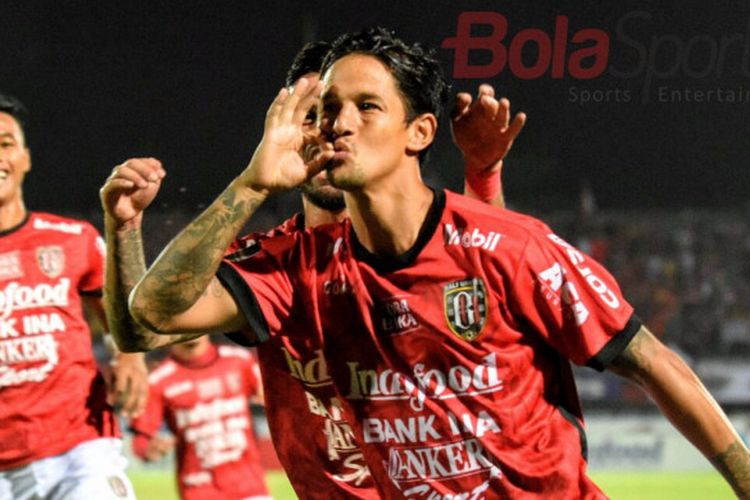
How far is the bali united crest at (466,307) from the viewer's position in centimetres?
318

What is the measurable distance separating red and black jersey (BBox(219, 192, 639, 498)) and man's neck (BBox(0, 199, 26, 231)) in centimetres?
246

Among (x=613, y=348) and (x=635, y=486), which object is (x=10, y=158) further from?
(x=635, y=486)

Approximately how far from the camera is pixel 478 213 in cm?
329

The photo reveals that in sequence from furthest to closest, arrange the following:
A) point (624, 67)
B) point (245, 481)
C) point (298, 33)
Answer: point (298, 33) < point (624, 67) < point (245, 481)

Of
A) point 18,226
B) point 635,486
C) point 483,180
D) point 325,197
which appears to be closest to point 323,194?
point 325,197

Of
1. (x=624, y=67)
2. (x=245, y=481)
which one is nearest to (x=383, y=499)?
(x=245, y=481)

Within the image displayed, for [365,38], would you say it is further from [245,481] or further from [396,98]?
[245,481]

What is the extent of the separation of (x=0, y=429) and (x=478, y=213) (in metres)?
2.92

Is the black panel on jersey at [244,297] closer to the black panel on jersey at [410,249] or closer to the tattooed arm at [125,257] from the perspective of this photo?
the tattooed arm at [125,257]

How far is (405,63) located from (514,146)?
15.6 meters

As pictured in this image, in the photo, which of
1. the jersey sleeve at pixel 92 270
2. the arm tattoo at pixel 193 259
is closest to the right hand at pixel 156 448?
the jersey sleeve at pixel 92 270

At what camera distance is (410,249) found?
3.30 m

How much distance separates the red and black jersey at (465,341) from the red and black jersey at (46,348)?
2.22m

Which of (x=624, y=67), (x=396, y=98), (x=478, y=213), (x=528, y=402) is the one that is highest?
(x=624, y=67)
